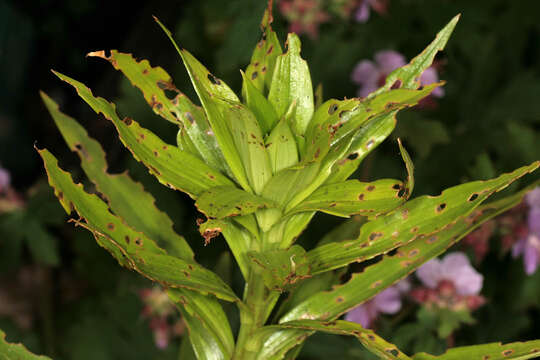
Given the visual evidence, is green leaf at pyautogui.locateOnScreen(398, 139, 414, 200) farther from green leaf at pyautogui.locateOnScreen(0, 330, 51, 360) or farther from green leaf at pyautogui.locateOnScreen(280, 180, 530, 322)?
green leaf at pyautogui.locateOnScreen(0, 330, 51, 360)

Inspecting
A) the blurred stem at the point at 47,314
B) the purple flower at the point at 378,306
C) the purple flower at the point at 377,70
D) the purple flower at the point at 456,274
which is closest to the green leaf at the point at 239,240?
the purple flower at the point at 378,306

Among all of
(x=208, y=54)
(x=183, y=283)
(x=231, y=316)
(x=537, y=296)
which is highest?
(x=208, y=54)

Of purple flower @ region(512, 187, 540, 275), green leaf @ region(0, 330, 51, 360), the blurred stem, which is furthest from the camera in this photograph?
the blurred stem

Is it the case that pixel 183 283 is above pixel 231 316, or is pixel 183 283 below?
below

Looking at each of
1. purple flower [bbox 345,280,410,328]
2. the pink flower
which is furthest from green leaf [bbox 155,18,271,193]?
the pink flower

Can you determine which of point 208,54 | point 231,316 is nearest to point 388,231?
point 231,316

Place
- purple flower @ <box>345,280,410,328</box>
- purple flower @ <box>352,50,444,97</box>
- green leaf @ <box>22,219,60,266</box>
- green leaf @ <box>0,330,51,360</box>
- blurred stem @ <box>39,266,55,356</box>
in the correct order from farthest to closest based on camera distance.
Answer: blurred stem @ <box>39,266,55,356</box>, green leaf @ <box>22,219,60,266</box>, purple flower @ <box>352,50,444,97</box>, purple flower @ <box>345,280,410,328</box>, green leaf @ <box>0,330,51,360</box>

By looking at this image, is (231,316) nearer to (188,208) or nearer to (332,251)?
(188,208)
